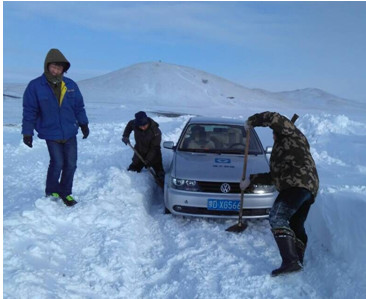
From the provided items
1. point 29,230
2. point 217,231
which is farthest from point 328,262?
point 29,230

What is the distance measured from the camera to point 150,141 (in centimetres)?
655

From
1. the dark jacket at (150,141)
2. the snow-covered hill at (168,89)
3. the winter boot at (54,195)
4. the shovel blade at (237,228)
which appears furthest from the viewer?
the snow-covered hill at (168,89)

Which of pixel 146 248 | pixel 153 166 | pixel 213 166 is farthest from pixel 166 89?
pixel 146 248

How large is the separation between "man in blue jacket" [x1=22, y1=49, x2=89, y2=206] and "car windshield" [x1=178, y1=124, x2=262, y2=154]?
1868 millimetres

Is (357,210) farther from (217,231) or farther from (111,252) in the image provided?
(111,252)

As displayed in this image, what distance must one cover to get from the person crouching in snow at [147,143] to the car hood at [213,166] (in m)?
0.72

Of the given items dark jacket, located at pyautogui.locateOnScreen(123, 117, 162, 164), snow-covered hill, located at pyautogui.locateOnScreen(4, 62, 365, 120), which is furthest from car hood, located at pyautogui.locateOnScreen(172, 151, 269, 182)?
snow-covered hill, located at pyautogui.locateOnScreen(4, 62, 365, 120)

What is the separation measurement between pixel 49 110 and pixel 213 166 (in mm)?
2345

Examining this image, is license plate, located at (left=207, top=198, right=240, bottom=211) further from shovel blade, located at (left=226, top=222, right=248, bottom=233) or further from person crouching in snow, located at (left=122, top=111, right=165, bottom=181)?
person crouching in snow, located at (left=122, top=111, right=165, bottom=181)

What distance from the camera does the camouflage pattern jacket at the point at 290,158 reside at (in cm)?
349

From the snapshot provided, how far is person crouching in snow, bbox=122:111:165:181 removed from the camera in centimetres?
634

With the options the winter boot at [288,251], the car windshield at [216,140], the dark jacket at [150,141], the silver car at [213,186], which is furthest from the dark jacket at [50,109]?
the winter boot at [288,251]

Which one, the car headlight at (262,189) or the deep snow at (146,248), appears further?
the car headlight at (262,189)

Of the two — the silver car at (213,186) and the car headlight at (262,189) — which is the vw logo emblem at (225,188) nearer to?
the silver car at (213,186)
